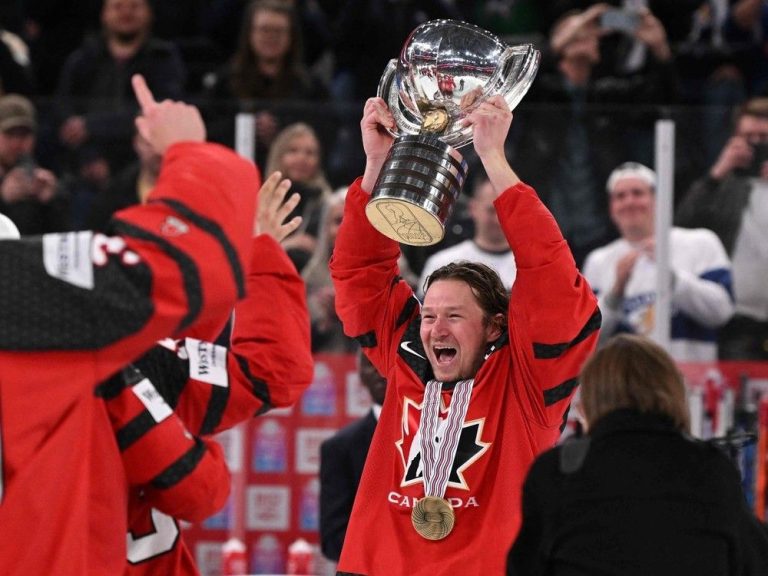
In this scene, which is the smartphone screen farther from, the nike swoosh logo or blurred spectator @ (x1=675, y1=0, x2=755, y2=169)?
the nike swoosh logo

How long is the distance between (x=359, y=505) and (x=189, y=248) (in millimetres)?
1126

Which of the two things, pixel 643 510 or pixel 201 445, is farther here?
pixel 201 445

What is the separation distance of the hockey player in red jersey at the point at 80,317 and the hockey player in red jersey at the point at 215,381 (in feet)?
0.75

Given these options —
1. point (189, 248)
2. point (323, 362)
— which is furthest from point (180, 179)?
point (323, 362)

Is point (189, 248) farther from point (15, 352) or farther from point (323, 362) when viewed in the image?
point (323, 362)

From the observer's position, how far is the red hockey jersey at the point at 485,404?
3094 millimetres

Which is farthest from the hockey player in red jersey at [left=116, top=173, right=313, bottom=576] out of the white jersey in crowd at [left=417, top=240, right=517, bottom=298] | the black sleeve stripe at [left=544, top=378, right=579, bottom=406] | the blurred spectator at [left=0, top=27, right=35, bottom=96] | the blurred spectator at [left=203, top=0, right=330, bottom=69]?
the blurred spectator at [left=0, top=27, right=35, bottom=96]

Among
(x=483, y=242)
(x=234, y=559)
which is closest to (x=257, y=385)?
(x=234, y=559)

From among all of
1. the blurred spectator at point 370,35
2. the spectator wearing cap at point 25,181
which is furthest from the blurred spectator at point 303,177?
the blurred spectator at point 370,35

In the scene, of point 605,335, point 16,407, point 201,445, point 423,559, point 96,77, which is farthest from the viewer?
point 96,77

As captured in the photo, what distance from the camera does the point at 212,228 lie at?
8.03 feet

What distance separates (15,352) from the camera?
2.42 metres

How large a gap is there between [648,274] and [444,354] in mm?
2690

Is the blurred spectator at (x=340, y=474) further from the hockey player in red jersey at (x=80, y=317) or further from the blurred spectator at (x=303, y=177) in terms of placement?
the hockey player in red jersey at (x=80, y=317)
